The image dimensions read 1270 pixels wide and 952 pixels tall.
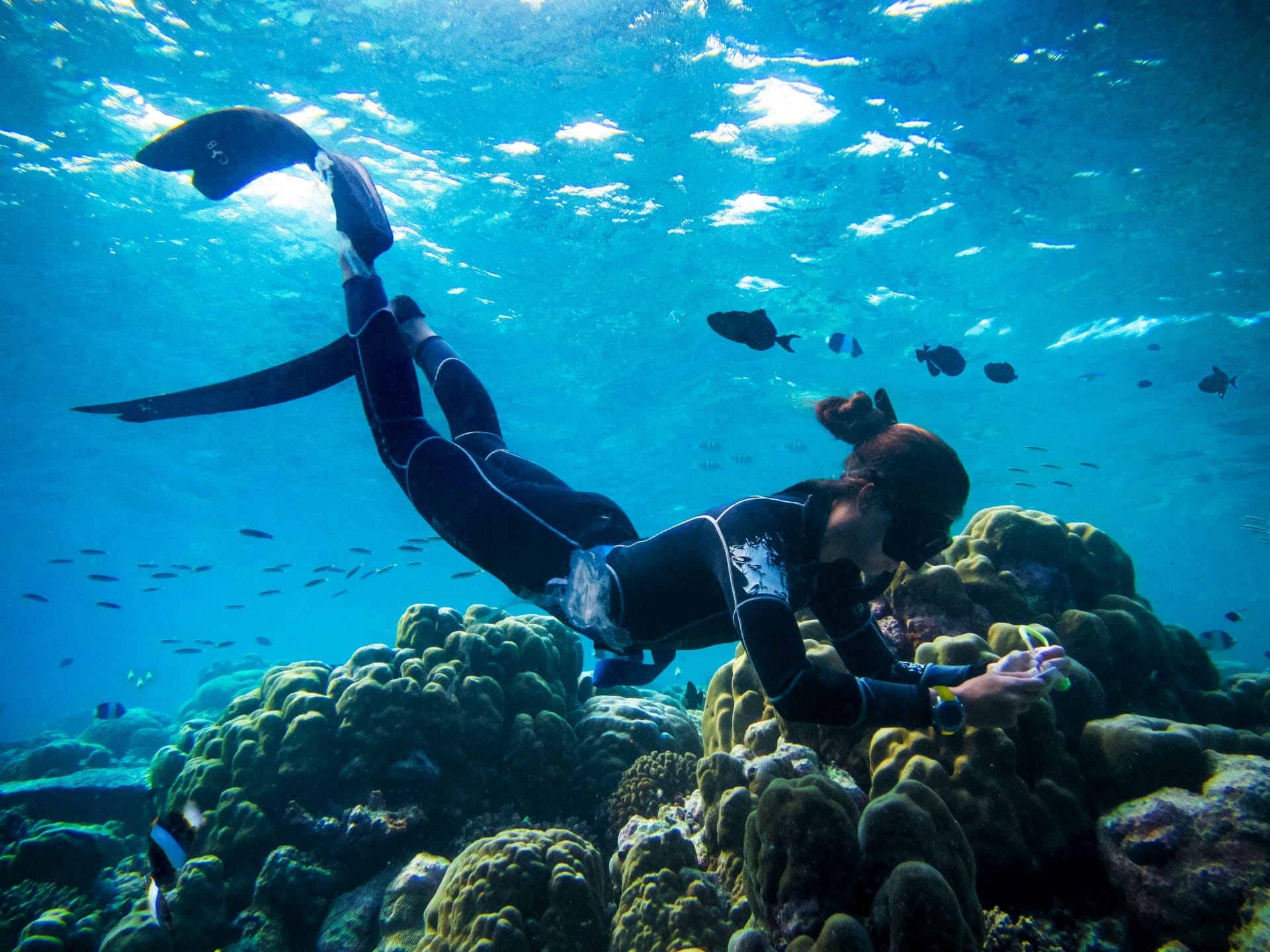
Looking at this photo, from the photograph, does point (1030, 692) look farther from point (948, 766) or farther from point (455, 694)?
point (455, 694)

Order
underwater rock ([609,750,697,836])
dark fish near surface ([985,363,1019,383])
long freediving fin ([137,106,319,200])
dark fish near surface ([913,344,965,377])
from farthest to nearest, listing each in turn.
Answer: dark fish near surface ([985,363,1019,383]) < dark fish near surface ([913,344,965,377]) < underwater rock ([609,750,697,836]) < long freediving fin ([137,106,319,200])

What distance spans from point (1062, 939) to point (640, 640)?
2.31 meters

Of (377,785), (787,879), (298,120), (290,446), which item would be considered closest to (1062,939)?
(787,879)

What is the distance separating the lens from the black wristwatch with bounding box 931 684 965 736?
8.25ft

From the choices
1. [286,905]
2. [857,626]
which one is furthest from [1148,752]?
[286,905]

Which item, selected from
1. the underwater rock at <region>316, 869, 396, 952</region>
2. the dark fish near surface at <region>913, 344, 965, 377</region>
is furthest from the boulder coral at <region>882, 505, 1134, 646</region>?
the underwater rock at <region>316, 869, 396, 952</region>

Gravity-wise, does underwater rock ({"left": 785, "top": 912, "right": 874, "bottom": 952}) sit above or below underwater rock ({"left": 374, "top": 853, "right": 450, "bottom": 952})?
above

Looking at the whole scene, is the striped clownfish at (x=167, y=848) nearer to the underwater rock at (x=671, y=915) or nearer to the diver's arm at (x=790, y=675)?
the underwater rock at (x=671, y=915)

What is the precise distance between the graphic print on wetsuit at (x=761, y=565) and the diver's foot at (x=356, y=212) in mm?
2774

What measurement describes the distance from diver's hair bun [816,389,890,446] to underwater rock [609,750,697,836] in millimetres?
3014

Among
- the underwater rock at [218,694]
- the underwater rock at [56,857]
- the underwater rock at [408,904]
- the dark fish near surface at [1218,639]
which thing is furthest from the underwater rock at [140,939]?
the underwater rock at [218,694]

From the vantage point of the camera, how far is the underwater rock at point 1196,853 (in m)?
2.32

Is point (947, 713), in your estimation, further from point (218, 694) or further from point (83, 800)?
point (218, 694)

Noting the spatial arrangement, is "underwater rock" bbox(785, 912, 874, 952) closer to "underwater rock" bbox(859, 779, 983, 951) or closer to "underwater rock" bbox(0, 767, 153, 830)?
"underwater rock" bbox(859, 779, 983, 951)
